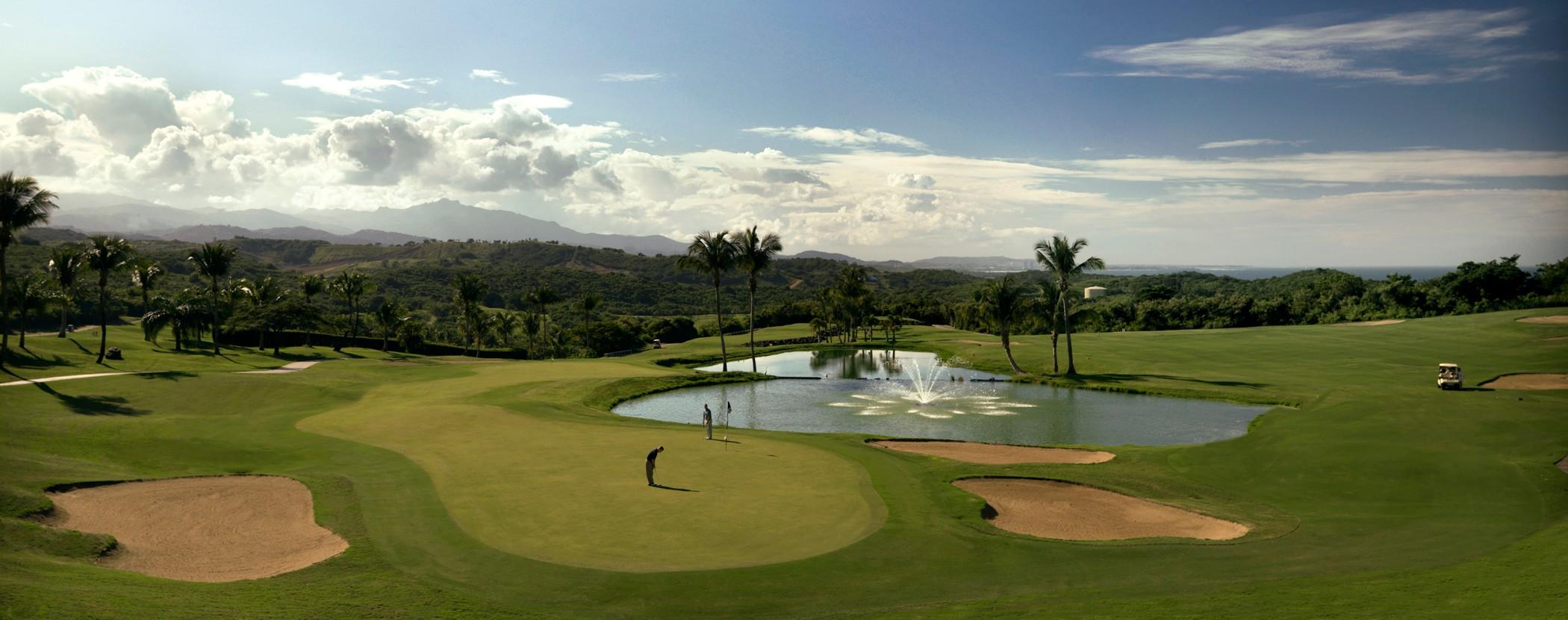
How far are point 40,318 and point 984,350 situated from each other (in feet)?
338

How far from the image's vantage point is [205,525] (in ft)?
65.8

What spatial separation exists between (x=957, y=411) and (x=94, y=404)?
1710 inches

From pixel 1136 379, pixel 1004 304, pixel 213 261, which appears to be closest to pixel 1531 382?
pixel 1136 379

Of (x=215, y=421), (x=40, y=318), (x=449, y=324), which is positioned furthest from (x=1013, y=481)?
(x=449, y=324)

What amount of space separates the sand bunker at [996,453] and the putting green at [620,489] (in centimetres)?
540

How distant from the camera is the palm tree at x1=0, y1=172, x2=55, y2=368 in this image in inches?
1757

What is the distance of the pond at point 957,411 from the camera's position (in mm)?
38406

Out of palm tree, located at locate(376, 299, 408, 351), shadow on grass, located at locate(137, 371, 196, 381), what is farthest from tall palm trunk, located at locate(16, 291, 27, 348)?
palm tree, located at locate(376, 299, 408, 351)

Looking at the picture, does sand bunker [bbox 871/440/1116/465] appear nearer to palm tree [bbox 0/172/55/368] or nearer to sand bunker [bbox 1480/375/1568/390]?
sand bunker [bbox 1480/375/1568/390]

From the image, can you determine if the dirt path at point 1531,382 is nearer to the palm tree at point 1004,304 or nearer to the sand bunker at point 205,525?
the palm tree at point 1004,304

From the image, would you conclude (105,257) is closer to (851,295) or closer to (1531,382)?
(851,295)

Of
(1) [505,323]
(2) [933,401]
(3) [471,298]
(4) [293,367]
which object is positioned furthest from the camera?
(1) [505,323]

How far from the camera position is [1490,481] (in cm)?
2391

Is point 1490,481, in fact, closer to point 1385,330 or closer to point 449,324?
point 1385,330
